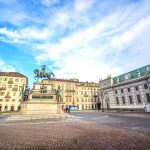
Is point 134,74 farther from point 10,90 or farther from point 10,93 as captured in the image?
point 10,90

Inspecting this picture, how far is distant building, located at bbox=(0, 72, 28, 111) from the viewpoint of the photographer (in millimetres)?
63500

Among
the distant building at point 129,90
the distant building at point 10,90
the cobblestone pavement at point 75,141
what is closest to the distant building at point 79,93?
the distant building at point 10,90

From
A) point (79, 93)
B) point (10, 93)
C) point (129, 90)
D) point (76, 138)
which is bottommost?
point (76, 138)

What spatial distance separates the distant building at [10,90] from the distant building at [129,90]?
138 ft

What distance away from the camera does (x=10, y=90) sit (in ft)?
217

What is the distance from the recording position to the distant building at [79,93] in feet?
255

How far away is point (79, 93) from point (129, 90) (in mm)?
38051

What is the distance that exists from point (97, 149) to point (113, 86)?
5333 cm

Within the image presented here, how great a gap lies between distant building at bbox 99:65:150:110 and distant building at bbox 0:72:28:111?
1658 inches

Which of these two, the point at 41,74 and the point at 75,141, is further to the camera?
the point at 41,74

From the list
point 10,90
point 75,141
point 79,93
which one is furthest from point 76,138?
point 79,93

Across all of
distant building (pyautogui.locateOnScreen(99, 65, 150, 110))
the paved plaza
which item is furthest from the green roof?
the paved plaza

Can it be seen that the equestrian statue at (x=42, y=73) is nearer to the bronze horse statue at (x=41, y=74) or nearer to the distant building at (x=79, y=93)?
the bronze horse statue at (x=41, y=74)

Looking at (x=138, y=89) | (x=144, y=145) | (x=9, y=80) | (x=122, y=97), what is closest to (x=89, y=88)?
(x=122, y=97)
